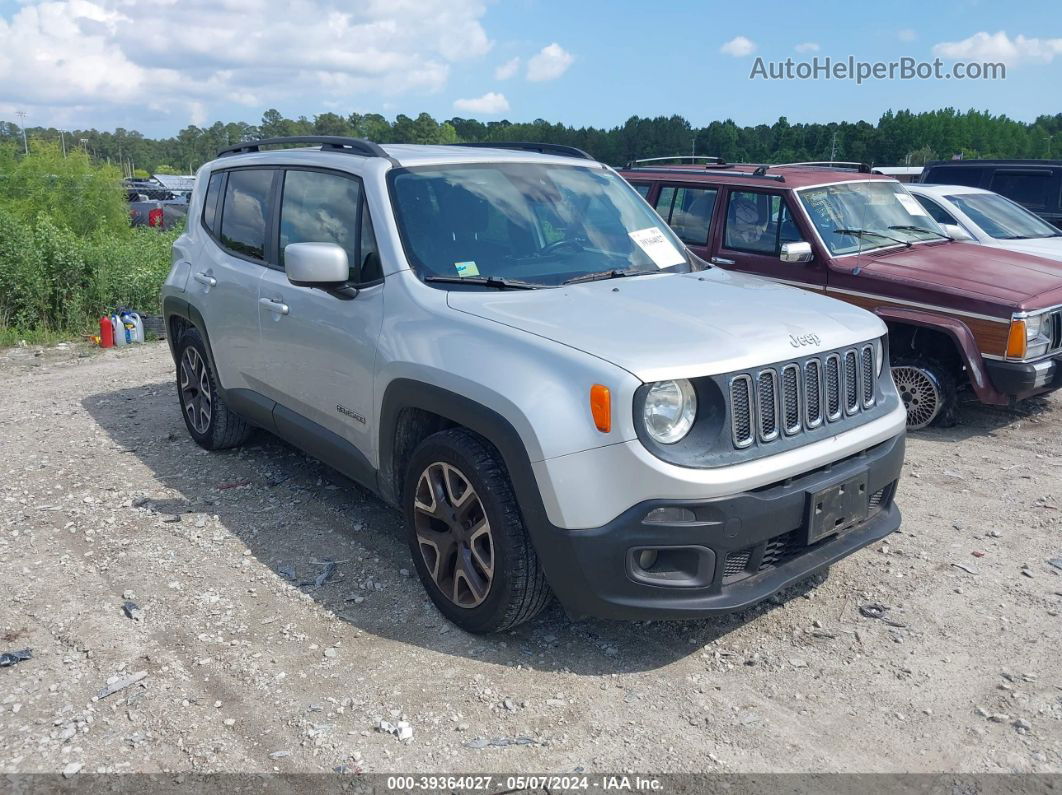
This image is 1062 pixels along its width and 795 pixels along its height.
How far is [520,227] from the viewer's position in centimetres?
428

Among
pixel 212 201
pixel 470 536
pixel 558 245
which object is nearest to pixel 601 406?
pixel 470 536

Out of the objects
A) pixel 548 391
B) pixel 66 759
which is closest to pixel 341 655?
pixel 66 759

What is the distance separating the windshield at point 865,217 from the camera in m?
7.04

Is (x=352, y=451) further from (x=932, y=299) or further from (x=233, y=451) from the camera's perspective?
(x=932, y=299)

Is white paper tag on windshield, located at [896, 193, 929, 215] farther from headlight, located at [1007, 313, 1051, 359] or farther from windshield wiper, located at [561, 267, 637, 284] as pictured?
windshield wiper, located at [561, 267, 637, 284]

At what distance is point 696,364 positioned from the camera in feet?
10.4

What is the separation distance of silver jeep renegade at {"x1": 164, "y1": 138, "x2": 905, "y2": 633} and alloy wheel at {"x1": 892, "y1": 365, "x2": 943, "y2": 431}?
2.71m

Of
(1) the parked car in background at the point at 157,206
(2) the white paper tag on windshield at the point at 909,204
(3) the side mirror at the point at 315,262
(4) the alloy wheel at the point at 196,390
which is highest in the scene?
(1) the parked car in background at the point at 157,206

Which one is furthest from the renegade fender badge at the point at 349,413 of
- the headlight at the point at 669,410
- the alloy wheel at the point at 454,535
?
the headlight at the point at 669,410

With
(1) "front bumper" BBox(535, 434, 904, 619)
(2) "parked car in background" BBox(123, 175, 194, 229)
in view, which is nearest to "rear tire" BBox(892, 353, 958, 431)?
(1) "front bumper" BBox(535, 434, 904, 619)

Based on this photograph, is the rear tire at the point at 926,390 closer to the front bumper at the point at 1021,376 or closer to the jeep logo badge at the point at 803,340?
the front bumper at the point at 1021,376

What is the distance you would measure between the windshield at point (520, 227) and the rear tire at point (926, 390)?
2.80 metres

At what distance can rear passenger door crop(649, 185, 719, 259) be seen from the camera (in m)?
7.68

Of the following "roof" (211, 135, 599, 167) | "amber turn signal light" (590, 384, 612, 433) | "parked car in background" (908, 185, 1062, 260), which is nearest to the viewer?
"amber turn signal light" (590, 384, 612, 433)
